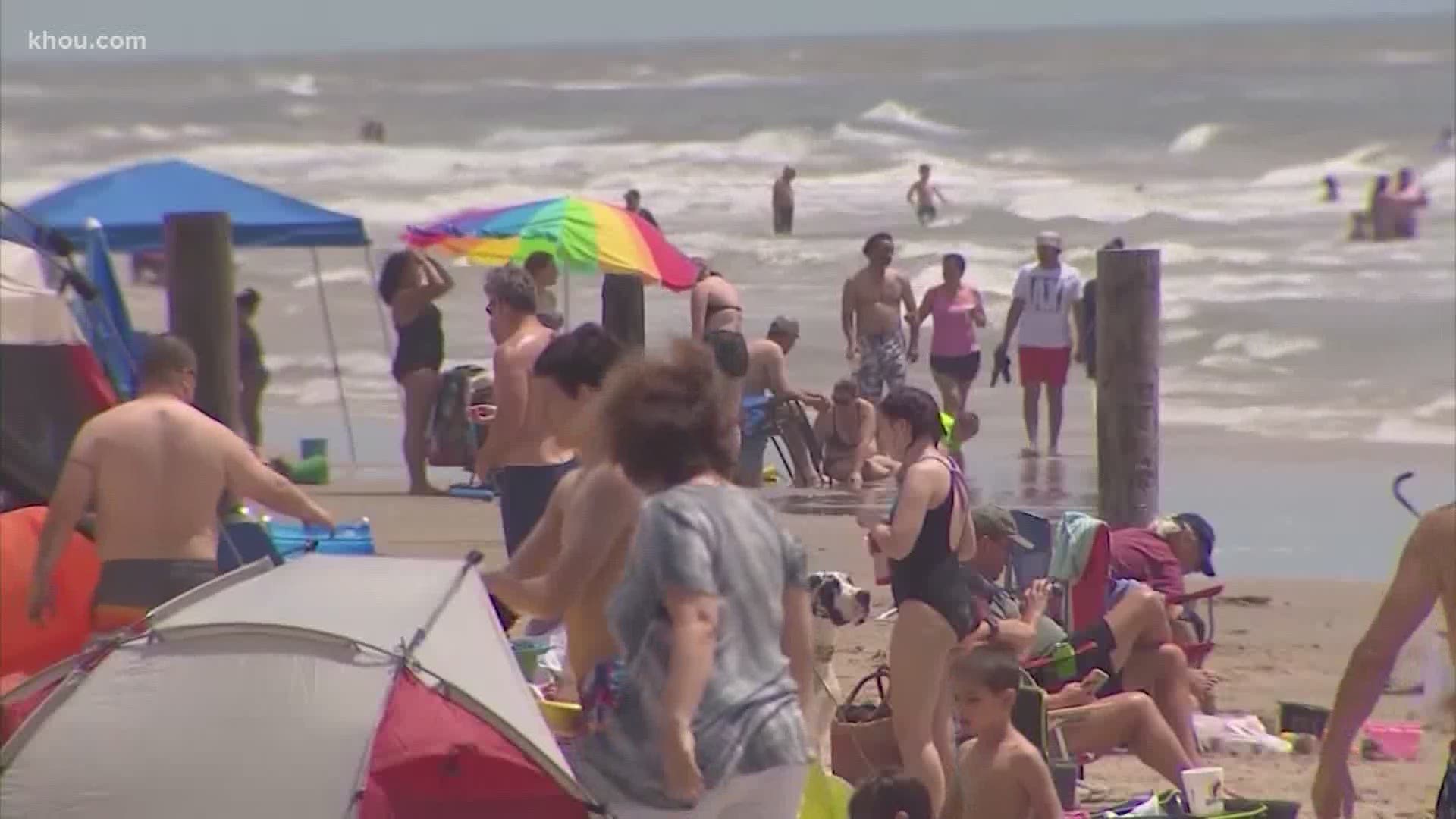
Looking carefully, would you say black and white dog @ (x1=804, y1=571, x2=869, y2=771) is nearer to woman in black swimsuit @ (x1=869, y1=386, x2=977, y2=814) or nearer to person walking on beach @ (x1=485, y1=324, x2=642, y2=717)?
woman in black swimsuit @ (x1=869, y1=386, x2=977, y2=814)

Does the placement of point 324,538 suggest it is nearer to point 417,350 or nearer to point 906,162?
point 417,350

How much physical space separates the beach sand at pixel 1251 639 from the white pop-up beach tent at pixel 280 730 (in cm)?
234

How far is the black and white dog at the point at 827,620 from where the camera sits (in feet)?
21.5

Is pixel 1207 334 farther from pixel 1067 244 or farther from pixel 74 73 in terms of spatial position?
pixel 74 73

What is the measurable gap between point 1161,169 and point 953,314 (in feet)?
105

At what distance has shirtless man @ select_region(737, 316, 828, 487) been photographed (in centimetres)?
1290

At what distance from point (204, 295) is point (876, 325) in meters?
6.21

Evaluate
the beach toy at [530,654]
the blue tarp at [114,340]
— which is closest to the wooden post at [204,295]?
the blue tarp at [114,340]

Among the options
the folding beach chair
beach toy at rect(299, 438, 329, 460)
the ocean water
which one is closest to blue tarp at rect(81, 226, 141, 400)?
the folding beach chair

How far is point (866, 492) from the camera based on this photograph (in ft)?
42.7

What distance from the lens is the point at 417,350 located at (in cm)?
1325

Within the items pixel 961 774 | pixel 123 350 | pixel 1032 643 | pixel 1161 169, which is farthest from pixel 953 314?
pixel 1161 169

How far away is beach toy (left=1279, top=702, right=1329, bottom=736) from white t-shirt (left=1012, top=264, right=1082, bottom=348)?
25.4 ft

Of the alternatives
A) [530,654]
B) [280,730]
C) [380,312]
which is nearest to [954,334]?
[380,312]
